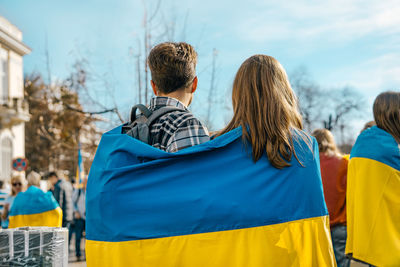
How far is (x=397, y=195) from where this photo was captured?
4.17 m

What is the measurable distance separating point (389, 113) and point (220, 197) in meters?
2.59

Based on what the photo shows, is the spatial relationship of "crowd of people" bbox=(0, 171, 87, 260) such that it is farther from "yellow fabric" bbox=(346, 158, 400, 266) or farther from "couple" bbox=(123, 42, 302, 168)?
"couple" bbox=(123, 42, 302, 168)

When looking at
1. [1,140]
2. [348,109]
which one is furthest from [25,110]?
[348,109]

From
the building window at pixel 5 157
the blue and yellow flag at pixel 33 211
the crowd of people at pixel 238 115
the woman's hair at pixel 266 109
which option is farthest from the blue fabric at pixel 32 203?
the building window at pixel 5 157

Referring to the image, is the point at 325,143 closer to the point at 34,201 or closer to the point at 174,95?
the point at 174,95

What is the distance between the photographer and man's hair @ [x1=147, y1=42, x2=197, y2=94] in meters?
2.78

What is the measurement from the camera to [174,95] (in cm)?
282

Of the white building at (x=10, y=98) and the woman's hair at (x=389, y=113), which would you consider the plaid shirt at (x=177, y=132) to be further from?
the white building at (x=10, y=98)

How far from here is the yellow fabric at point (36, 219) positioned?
23.2 feet

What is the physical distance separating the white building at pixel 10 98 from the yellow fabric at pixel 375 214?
3186 centimetres

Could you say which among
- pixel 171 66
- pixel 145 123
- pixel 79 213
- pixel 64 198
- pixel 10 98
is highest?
pixel 10 98

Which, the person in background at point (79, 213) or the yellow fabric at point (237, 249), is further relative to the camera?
the person in background at point (79, 213)

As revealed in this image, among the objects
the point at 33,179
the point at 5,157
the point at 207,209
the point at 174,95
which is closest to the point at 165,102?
the point at 174,95

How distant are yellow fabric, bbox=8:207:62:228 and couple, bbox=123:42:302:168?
16.2 ft
